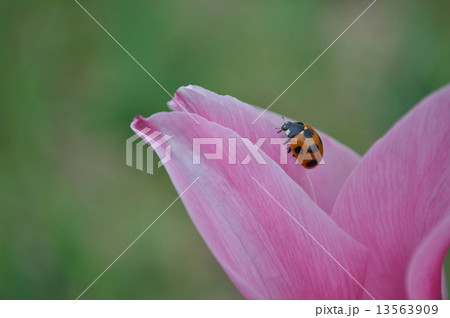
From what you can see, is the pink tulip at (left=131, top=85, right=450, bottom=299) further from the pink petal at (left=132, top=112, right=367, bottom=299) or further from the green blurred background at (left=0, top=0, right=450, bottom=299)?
the green blurred background at (left=0, top=0, right=450, bottom=299)

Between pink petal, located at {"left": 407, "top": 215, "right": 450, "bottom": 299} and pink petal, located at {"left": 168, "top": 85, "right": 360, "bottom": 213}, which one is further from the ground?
pink petal, located at {"left": 168, "top": 85, "right": 360, "bottom": 213}

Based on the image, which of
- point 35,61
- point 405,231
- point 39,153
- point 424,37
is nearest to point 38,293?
point 39,153

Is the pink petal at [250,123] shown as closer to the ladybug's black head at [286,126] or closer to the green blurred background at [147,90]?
the ladybug's black head at [286,126]

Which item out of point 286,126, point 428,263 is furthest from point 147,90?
point 428,263

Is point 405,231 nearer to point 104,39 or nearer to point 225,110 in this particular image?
point 225,110

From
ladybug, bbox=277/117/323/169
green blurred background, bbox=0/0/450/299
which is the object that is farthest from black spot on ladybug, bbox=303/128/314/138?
green blurred background, bbox=0/0/450/299

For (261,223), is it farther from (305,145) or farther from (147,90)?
(147,90)

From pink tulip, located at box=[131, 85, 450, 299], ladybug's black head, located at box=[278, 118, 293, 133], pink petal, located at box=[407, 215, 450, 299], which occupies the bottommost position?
pink petal, located at box=[407, 215, 450, 299]
